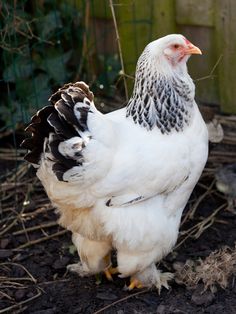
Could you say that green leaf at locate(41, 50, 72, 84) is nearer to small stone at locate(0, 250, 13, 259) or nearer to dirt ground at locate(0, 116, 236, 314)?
dirt ground at locate(0, 116, 236, 314)

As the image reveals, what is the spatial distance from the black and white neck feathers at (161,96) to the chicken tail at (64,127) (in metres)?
0.33

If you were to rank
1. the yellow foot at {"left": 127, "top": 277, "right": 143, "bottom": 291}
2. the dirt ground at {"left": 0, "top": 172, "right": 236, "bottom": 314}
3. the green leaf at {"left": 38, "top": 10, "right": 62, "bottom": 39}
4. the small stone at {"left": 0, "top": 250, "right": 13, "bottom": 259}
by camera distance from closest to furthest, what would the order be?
the dirt ground at {"left": 0, "top": 172, "right": 236, "bottom": 314} → the yellow foot at {"left": 127, "top": 277, "right": 143, "bottom": 291} → the small stone at {"left": 0, "top": 250, "right": 13, "bottom": 259} → the green leaf at {"left": 38, "top": 10, "right": 62, "bottom": 39}

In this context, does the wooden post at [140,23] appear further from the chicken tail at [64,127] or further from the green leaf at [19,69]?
the chicken tail at [64,127]

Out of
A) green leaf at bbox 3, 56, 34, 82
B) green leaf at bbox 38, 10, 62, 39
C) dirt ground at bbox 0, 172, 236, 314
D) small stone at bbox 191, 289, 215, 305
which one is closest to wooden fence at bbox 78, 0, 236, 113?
green leaf at bbox 38, 10, 62, 39

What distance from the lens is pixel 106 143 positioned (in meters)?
3.10

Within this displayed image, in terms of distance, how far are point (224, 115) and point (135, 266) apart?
1.93 metres

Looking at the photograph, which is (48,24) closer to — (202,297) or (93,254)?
(93,254)

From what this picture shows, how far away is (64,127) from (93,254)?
767 millimetres

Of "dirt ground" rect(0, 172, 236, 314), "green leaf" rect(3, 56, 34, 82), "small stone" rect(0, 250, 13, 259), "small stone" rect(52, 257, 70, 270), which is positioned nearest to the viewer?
"dirt ground" rect(0, 172, 236, 314)

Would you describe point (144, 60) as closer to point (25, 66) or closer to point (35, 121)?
point (35, 121)

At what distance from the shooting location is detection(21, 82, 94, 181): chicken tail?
119 inches

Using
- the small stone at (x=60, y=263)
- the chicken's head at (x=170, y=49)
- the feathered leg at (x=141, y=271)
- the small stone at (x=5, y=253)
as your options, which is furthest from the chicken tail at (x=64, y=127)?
the small stone at (x=5, y=253)

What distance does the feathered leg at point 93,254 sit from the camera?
11.3 feet

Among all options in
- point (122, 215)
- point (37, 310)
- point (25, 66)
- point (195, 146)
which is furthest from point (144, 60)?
point (25, 66)
